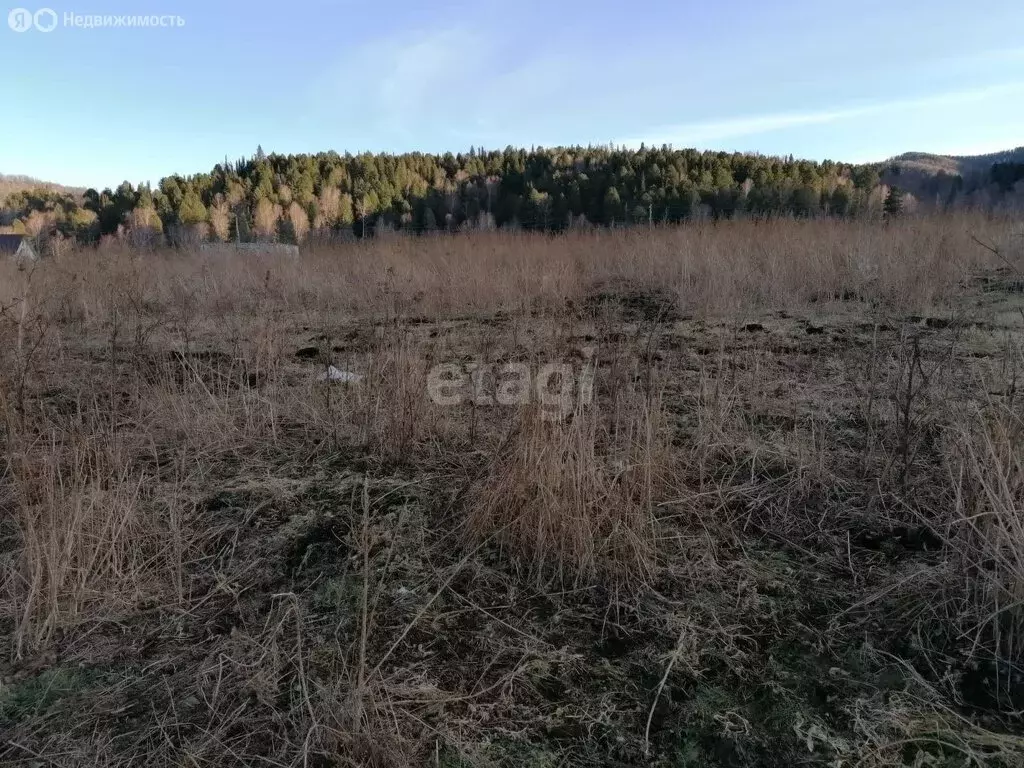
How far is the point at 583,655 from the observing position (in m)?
1.43

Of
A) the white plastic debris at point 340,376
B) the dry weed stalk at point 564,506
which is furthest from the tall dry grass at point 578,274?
the dry weed stalk at point 564,506

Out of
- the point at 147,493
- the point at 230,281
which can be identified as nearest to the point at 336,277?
the point at 230,281

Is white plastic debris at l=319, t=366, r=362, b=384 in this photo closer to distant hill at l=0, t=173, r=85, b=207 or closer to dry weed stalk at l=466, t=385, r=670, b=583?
dry weed stalk at l=466, t=385, r=670, b=583

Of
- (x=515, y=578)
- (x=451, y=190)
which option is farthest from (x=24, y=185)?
(x=515, y=578)

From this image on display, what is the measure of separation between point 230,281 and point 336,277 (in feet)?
5.18

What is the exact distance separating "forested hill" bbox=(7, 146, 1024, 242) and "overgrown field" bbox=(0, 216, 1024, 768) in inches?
1014

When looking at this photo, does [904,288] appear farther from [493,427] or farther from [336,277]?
[336,277]

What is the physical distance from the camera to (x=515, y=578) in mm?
1728

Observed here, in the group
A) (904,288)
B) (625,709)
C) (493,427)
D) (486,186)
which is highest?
(486,186)

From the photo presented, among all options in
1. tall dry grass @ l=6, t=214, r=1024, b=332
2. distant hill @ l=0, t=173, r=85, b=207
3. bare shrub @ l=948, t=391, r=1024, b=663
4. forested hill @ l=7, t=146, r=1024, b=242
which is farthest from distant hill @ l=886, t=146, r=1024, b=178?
distant hill @ l=0, t=173, r=85, b=207

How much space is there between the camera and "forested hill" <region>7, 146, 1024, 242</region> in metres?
30.1

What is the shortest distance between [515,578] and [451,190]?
41.8 m

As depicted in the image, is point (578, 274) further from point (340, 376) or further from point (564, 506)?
point (564, 506)

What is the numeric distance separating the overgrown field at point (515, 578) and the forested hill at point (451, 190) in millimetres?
25745
